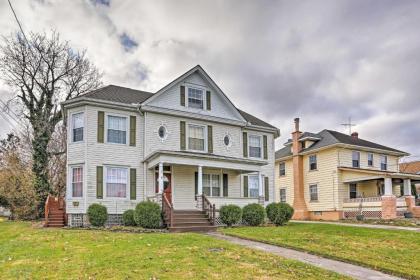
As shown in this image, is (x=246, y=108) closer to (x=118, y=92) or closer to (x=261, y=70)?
(x=261, y=70)

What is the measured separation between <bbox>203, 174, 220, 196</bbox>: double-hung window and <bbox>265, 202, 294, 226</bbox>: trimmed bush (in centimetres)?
319

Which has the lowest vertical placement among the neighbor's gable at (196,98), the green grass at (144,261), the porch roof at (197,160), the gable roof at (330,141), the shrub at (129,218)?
the green grass at (144,261)

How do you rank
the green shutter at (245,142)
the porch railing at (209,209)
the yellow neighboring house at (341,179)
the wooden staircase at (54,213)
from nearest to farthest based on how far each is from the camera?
the porch railing at (209,209) → the wooden staircase at (54,213) → the green shutter at (245,142) → the yellow neighboring house at (341,179)

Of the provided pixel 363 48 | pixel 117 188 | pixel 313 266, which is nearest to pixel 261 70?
pixel 363 48

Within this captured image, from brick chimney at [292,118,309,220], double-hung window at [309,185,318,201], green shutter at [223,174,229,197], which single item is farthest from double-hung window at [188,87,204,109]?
double-hung window at [309,185,318,201]

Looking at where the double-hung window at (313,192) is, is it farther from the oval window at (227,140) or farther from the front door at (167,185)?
the front door at (167,185)

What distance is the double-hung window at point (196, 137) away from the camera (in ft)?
71.7

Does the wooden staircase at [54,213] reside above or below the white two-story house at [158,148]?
below

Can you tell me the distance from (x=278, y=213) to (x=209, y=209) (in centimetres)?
388

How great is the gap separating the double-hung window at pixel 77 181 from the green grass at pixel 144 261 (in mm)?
6209

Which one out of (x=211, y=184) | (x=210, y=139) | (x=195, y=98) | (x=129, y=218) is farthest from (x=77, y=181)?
(x=195, y=98)

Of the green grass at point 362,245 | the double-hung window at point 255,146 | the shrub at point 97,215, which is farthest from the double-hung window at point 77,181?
the double-hung window at point 255,146

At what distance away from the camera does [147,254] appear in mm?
10172

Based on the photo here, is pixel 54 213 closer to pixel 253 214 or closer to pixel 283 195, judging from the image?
pixel 253 214
